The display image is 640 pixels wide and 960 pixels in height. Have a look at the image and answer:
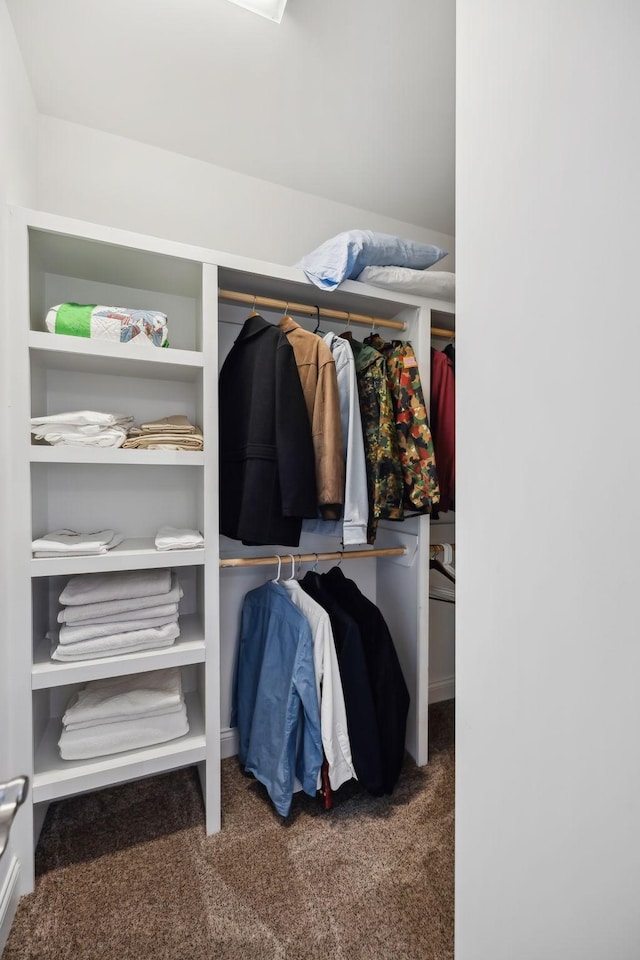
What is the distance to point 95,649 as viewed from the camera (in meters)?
1.34

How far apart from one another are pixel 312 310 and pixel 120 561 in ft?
3.84

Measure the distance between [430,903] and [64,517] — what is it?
5.55ft

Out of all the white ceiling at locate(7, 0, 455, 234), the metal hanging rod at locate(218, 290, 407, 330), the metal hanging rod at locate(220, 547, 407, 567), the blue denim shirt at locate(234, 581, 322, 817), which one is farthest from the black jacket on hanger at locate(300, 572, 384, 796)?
the white ceiling at locate(7, 0, 455, 234)

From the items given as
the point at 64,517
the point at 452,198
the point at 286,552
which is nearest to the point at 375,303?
the point at 452,198

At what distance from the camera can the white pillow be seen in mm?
1721

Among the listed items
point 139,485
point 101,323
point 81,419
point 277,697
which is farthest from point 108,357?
point 277,697

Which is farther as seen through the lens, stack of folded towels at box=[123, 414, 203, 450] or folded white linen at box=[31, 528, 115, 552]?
stack of folded towels at box=[123, 414, 203, 450]

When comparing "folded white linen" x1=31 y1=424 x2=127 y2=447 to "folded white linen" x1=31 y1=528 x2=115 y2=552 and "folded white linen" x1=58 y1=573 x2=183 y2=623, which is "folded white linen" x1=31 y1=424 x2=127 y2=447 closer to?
"folded white linen" x1=31 y1=528 x2=115 y2=552

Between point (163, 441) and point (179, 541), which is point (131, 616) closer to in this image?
point (179, 541)

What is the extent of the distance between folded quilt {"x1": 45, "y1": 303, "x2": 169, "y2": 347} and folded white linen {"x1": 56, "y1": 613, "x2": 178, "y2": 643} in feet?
2.90

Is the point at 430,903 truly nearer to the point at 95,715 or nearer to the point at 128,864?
the point at 128,864

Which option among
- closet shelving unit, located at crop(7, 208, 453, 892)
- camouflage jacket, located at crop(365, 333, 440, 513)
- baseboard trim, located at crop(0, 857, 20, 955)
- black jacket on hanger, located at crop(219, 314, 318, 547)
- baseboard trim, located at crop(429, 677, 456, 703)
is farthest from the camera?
baseboard trim, located at crop(429, 677, 456, 703)

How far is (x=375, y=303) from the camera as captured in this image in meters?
1.84

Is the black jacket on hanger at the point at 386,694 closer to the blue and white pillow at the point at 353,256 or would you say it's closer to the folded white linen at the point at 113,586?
the folded white linen at the point at 113,586
